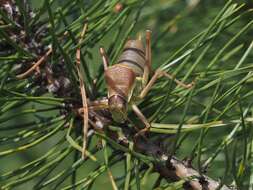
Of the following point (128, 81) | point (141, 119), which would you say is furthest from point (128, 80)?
point (141, 119)

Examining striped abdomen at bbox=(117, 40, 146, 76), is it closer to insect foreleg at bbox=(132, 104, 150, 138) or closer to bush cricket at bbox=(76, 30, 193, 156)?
bush cricket at bbox=(76, 30, 193, 156)

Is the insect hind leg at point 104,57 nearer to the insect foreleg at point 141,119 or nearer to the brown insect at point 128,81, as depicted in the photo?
the brown insect at point 128,81

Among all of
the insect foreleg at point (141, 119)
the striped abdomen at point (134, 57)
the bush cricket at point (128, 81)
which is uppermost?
the striped abdomen at point (134, 57)

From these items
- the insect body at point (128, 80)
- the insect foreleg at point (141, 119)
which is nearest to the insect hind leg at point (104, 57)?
the insect body at point (128, 80)

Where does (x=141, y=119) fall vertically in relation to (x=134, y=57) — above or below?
below

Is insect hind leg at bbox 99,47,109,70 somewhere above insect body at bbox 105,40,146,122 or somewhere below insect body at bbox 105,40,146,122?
above

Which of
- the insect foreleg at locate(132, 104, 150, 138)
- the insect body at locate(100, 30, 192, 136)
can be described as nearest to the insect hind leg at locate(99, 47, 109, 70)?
the insect body at locate(100, 30, 192, 136)

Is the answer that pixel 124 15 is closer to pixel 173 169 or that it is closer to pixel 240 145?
pixel 173 169

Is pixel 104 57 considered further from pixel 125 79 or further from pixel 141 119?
pixel 141 119
